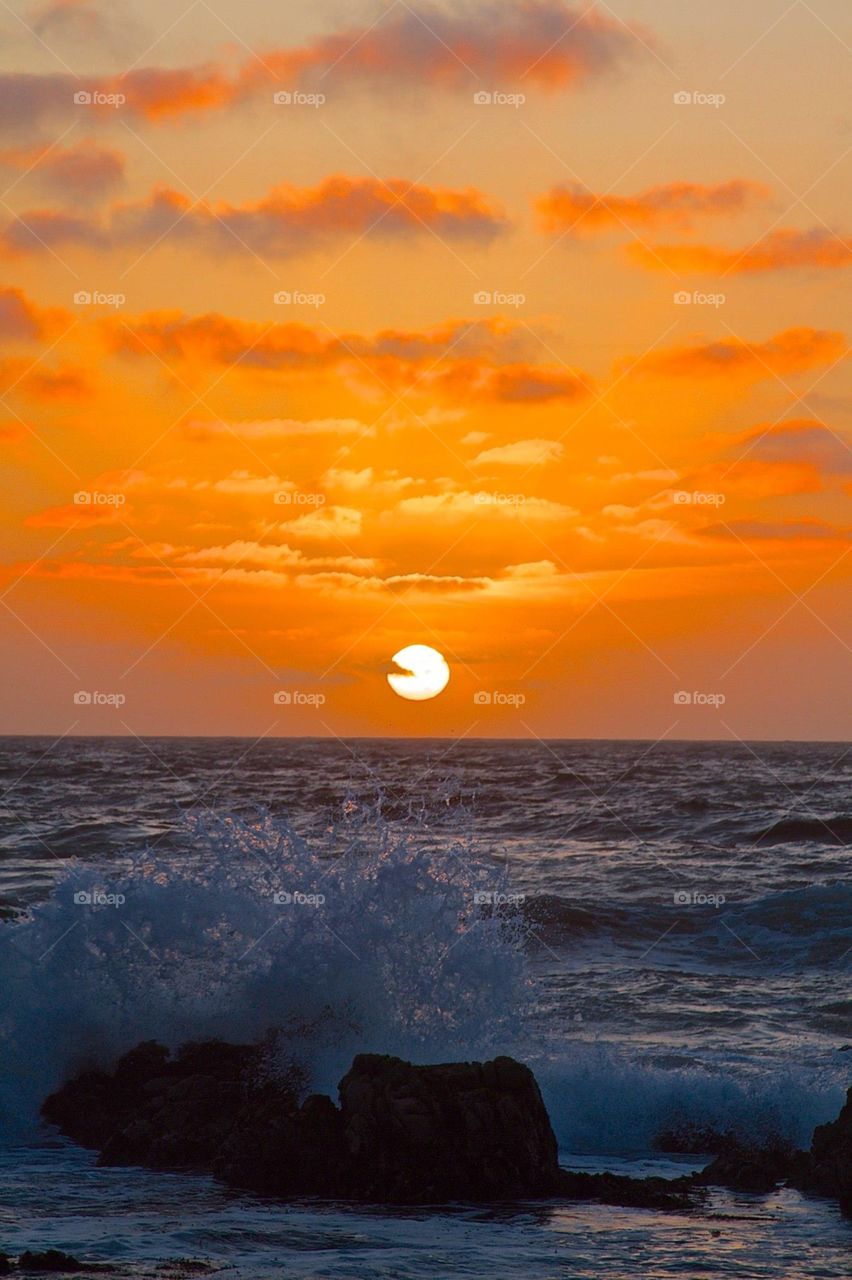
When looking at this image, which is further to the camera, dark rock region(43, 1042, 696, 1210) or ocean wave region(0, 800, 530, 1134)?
ocean wave region(0, 800, 530, 1134)

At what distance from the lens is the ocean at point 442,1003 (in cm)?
1130

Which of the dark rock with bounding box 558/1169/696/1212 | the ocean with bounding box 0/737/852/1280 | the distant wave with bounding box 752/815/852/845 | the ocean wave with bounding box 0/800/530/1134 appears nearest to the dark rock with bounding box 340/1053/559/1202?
the dark rock with bounding box 558/1169/696/1212

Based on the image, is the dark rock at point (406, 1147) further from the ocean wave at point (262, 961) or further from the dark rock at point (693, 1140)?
the ocean wave at point (262, 961)

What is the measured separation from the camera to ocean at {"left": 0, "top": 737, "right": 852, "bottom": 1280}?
11297 mm

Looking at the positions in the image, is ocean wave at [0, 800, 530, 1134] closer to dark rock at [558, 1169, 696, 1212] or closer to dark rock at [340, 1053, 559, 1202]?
dark rock at [340, 1053, 559, 1202]

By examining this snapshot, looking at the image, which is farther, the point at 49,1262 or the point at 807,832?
the point at 807,832

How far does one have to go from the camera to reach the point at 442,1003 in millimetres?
17719

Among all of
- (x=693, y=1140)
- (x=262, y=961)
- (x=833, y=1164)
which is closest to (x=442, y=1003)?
(x=262, y=961)

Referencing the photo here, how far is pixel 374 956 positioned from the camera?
1786 centimetres

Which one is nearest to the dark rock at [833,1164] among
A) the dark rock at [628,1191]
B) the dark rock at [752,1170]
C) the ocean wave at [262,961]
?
the dark rock at [752,1170]

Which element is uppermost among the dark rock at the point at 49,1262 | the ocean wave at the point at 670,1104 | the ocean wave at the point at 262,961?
the ocean wave at the point at 262,961

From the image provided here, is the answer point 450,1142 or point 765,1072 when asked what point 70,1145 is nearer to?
point 450,1142

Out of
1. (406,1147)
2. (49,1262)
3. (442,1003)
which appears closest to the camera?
(49,1262)

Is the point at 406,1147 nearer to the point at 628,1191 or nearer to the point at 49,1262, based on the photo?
the point at 628,1191
